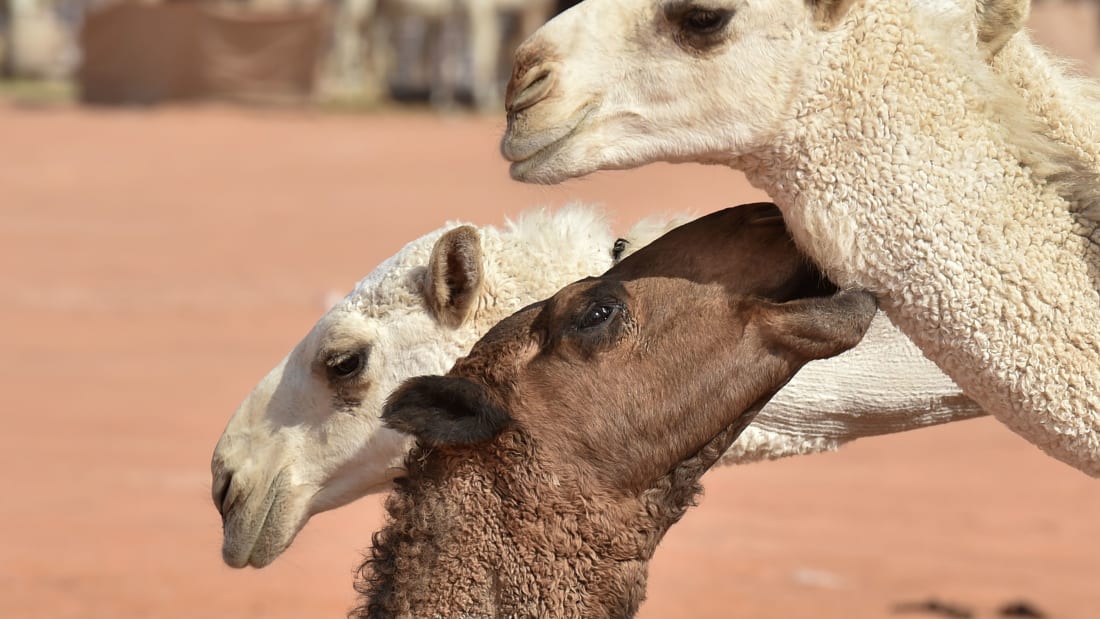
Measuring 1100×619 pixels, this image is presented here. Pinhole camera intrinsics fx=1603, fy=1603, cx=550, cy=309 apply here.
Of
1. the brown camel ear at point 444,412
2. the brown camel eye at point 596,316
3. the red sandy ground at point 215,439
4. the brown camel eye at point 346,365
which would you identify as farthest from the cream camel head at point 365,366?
the brown camel ear at point 444,412

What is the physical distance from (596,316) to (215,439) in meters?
9.30

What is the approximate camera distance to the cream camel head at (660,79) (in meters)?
3.61

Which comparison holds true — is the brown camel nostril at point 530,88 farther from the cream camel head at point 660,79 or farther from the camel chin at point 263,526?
the camel chin at point 263,526

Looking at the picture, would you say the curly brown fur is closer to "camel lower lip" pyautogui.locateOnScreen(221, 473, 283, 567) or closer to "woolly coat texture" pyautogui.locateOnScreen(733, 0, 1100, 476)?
"woolly coat texture" pyautogui.locateOnScreen(733, 0, 1100, 476)

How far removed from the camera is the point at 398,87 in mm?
33094

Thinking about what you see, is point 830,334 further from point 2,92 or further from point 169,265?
point 2,92

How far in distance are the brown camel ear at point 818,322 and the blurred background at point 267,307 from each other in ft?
4.25

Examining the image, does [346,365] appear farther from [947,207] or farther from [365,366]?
[947,207]

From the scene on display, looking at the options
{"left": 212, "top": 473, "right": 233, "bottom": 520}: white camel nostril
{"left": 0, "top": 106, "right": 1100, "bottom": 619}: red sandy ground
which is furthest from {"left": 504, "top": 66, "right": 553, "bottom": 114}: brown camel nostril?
{"left": 212, "top": 473, "right": 233, "bottom": 520}: white camel nostril

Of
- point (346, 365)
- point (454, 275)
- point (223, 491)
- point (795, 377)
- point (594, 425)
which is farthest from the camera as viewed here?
point (223, 491)

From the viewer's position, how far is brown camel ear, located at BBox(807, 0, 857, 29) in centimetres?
360

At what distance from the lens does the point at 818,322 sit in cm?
366


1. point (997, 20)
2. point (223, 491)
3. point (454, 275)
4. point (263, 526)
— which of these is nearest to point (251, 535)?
point (263, 526)

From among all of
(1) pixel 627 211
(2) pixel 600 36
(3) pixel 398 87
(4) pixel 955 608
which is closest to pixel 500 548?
(2) pixel 600 36
